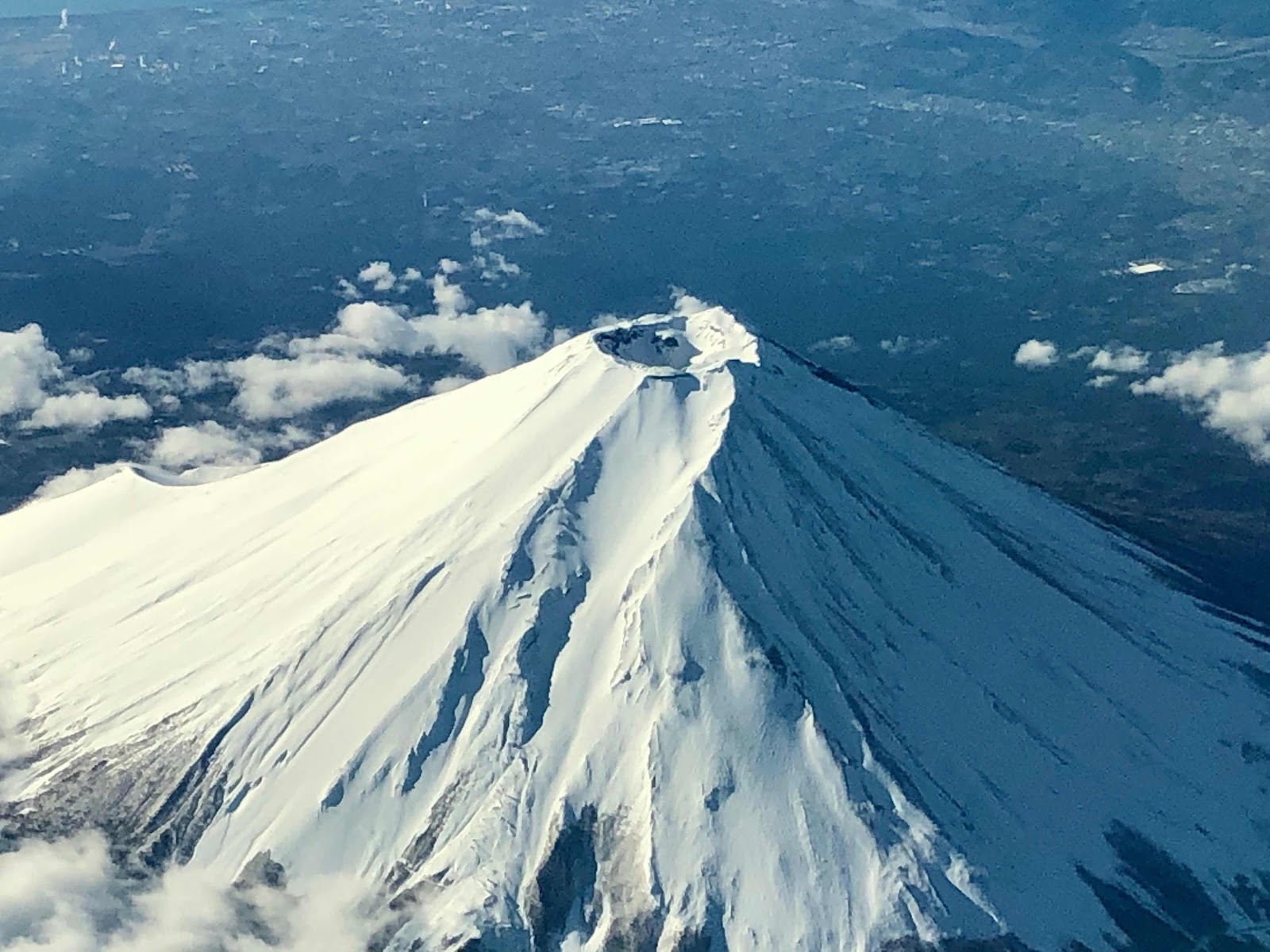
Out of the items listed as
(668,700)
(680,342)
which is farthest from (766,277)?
(668,700)

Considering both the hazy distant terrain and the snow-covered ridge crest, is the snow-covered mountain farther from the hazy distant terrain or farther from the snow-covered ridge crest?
the hazy distant terrain

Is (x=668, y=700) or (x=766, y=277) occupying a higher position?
(x=668, y=700)

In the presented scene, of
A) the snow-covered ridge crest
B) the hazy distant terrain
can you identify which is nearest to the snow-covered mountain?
the snow-covered ridge crest

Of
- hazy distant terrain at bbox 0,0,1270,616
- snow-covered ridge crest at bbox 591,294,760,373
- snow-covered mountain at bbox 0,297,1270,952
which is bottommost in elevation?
hazy distant terrain at bbox 0,0,1270,616

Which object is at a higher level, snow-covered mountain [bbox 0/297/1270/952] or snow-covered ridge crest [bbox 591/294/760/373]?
snow-covered ridge crest [bbox 591/294/760/373]

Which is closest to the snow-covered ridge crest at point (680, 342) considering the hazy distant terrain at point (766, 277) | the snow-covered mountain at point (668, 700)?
the snow-covered mountain at point (668, 700)

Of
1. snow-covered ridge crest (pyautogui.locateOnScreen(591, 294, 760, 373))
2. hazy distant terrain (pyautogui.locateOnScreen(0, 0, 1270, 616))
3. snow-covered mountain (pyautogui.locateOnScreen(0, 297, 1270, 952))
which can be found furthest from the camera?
hazy distant terrain (pyautogui.locateOnScreen(0, 0, 1270, 616))

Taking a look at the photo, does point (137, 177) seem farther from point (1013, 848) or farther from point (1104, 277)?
point (1013, 848)

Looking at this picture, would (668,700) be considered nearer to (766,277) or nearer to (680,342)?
(680,342)

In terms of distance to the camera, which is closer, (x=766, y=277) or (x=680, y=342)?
(x=680, y=342)

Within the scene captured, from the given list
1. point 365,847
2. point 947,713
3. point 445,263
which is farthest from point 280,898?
point 445,263
